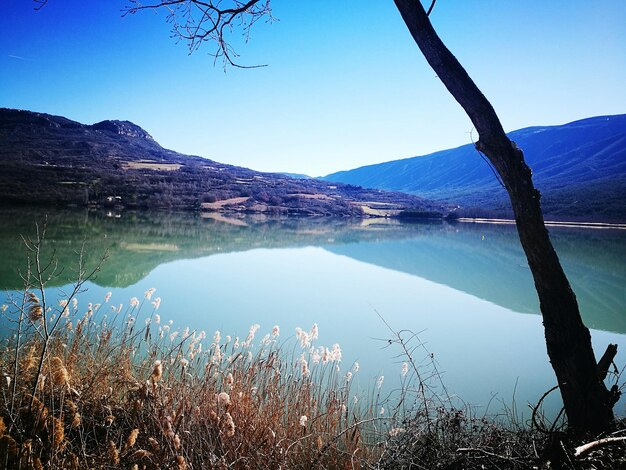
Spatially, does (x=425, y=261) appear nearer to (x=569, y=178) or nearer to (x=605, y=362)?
(x=605, y=362)

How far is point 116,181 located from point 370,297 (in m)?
56.0

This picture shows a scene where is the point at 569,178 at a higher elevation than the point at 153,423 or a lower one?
higher

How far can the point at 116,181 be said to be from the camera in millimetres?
58375

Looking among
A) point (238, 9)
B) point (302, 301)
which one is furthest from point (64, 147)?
point (238, 9)

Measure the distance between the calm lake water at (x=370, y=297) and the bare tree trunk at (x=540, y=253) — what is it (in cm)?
17

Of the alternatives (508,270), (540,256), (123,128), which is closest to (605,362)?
(540,256)

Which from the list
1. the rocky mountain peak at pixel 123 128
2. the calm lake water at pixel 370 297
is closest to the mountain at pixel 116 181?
the rocky mountain peak at pixel 123 128

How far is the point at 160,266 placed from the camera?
14758mm

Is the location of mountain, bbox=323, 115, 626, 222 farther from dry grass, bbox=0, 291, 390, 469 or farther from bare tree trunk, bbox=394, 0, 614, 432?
dry grass, bbox=0, 291, 390, 469

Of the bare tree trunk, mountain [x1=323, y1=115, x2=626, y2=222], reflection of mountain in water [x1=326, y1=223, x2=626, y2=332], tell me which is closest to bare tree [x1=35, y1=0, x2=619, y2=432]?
the bare tree trunk

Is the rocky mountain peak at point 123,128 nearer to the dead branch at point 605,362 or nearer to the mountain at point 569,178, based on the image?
the mountain at point 569,178

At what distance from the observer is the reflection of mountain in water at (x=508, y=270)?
12.3 metres

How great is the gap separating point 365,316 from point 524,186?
7691 millimetres

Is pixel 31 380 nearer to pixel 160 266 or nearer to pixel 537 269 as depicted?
pixel 537 269
